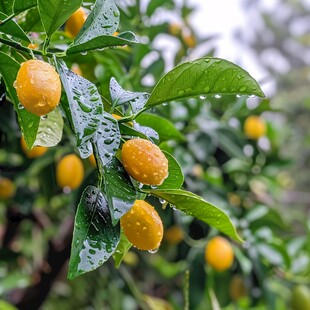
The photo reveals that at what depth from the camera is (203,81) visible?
443 millimetres

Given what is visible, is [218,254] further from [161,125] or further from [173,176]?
[173,176]

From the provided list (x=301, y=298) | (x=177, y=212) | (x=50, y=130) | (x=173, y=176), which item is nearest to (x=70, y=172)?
(x=177, y=212)

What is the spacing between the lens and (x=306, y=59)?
11.9 metres

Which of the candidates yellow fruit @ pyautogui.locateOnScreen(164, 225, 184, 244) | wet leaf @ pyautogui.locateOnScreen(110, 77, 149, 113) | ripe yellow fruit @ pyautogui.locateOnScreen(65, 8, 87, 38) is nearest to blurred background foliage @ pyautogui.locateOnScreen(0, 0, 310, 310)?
yellow fruit @ pyautogui.locateOnScreen(164, 225, 184, 244)

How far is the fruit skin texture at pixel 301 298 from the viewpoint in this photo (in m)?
1.27

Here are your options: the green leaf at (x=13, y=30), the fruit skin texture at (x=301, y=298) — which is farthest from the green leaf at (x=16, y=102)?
the fruit skin texture at (x=301, y=298)

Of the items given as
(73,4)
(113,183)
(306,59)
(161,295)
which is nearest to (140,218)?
(113,183)

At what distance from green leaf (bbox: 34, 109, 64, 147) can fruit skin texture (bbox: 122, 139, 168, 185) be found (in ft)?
0.44

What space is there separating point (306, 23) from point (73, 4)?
489 inches

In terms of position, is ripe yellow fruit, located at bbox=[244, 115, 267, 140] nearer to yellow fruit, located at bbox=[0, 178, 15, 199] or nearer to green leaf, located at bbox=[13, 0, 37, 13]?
yellow fruit, located at bbox=[0, 178, 15, 199]

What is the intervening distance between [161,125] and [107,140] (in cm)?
21

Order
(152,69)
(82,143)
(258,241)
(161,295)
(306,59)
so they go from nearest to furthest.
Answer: (82,143), (152,69), (258,241), (161,295), (306,59)

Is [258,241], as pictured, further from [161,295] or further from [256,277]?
[161,295]

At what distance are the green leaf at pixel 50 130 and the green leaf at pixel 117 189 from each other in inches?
5.0
